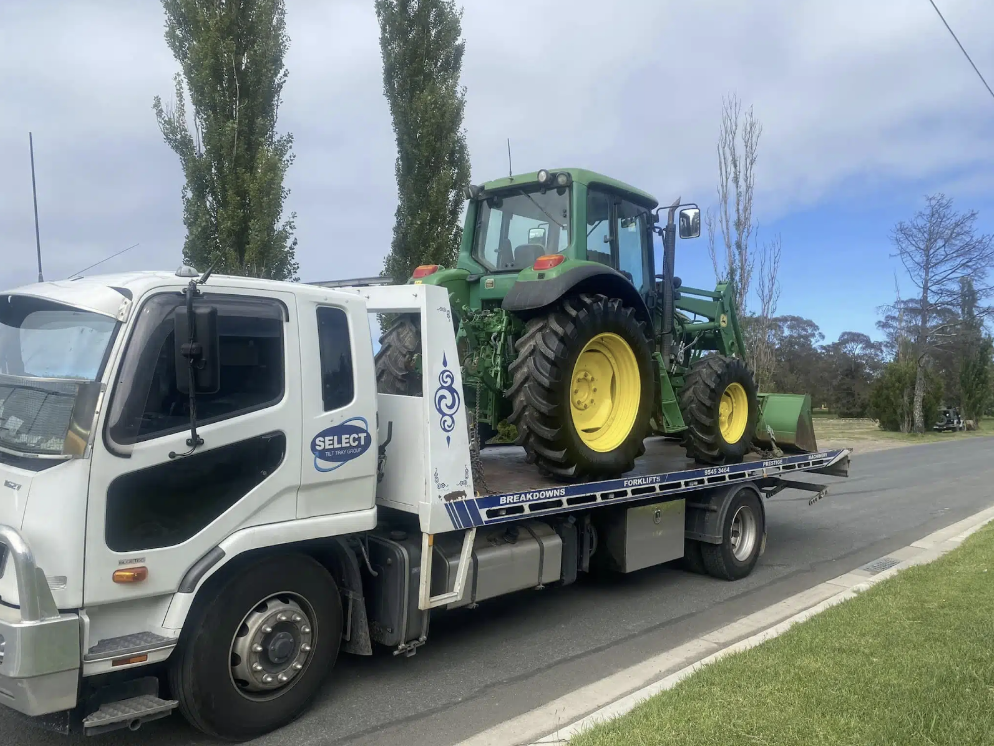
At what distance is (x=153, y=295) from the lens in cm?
382

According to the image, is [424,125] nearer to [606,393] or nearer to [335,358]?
[606,393]

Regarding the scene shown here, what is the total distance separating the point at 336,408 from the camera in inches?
179

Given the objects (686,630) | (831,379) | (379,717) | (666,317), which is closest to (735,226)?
(666,317)

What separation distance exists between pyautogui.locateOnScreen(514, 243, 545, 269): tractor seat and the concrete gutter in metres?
3.56

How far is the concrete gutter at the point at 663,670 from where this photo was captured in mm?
4301

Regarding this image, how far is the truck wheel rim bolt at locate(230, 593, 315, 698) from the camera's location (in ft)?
13.4

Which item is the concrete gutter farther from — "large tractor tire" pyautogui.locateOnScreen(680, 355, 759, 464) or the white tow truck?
"large tractor tire" pyautogui.locateOnScreen(680, 355, 759, 464)

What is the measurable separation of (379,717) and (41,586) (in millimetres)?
2105

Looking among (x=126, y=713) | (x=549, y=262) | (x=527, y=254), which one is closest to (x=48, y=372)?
Result: (x=126, y=713)

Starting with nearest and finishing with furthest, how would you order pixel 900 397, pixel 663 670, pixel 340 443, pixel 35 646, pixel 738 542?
1. pixel 35 646
2. pixel 340 443
3. pixel 663 670
4. pixel 738 542
5. pixel 900 397

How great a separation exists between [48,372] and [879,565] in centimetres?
835

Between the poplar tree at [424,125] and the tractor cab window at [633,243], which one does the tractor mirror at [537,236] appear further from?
the poplar tree at [424,125]

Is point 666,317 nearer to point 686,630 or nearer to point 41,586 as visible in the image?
point 686,630

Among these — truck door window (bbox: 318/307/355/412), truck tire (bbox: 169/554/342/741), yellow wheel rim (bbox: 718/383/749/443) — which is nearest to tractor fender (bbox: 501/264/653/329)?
truck door window (bbox: 318/307/355/412)
